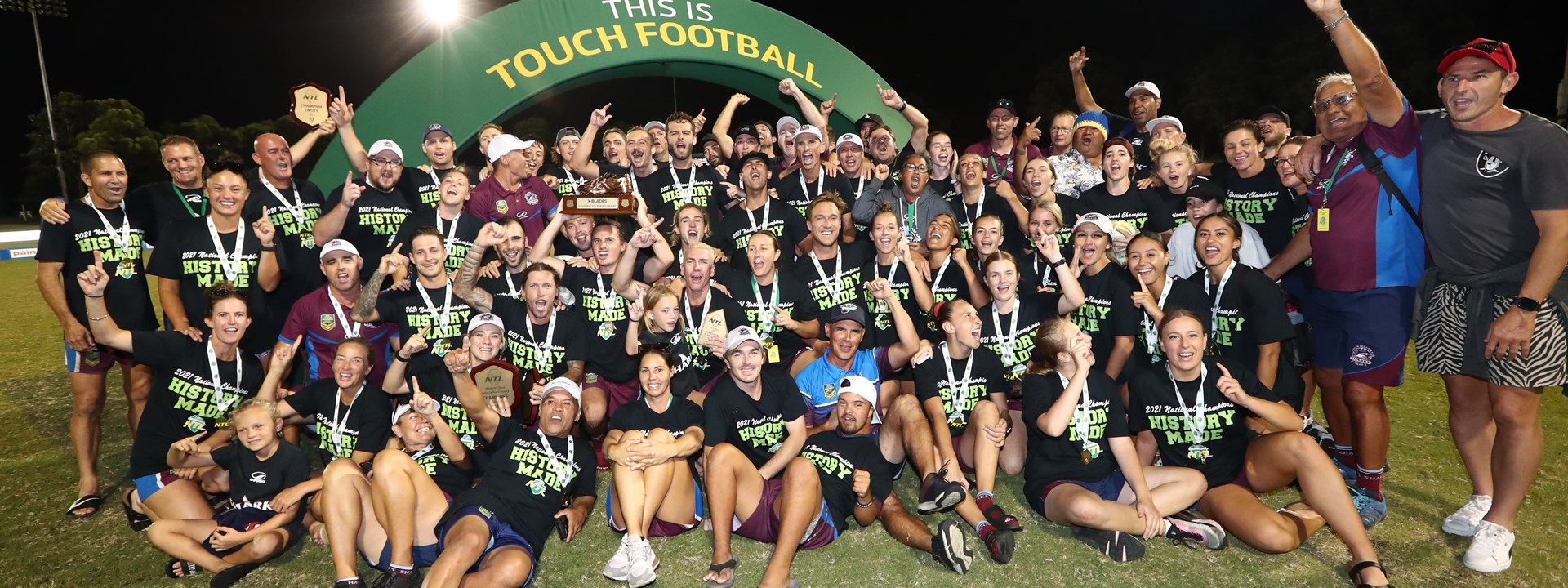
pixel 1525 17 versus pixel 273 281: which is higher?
pixel 1525 17

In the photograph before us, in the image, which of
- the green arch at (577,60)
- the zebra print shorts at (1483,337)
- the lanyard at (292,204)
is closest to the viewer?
the zebra print shorts at (1483,337)

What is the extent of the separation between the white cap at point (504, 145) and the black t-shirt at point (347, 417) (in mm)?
2461

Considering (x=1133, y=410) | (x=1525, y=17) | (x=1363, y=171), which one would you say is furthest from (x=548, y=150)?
(x=1525, y=17)

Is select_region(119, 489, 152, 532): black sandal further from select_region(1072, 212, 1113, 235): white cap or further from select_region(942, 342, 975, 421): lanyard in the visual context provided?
select_region(1072, 212, 1113, 235): white cap

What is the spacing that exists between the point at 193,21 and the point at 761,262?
76.3 meters

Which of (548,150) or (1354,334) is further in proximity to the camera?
Result: (548,150)

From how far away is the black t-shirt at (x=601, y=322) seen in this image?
236 inches

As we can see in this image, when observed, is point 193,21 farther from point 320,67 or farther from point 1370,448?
point 1370,448

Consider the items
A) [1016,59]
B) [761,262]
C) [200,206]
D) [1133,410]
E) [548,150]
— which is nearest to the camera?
[1133,410]

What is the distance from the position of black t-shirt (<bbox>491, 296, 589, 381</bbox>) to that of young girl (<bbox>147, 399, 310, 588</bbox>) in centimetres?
142

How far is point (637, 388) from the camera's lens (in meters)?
6.06

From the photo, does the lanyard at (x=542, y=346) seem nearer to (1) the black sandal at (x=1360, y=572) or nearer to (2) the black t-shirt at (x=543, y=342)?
(2) the black t-shirt at (x=543, y=342)

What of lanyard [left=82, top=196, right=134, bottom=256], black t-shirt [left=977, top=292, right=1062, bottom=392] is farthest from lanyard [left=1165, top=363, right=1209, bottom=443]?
lanyard [left=82, top=196, right=134, bottom=256]

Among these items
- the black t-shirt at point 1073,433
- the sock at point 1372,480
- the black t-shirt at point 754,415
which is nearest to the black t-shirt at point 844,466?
the black t-shirt at point 754,415
